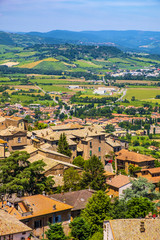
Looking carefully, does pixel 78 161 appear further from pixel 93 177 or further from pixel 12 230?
pixel 12 230

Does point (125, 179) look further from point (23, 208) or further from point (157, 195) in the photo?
point (23, 208)

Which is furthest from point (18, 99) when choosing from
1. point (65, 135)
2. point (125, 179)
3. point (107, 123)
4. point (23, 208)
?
point (23, 208)

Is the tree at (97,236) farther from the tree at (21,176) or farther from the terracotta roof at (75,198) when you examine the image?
the tree at (21,176)

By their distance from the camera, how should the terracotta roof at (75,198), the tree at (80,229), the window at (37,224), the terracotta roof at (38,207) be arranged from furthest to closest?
the terracotta roof at (75,198) < the window at (37,224) < the terracotta roof at (38,207) < the tree at (80,229)

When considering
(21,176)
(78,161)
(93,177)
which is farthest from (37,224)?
(78,161)

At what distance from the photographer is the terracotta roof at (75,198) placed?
1447 inches

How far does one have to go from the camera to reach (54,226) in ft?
99.9

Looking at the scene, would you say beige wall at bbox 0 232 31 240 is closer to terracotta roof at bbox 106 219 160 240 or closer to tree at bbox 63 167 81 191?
terracotta roof at bbox 106 219 160 240

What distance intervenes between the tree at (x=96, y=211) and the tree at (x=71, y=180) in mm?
6861

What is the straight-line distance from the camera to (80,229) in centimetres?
3156

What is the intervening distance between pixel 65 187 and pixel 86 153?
1822 centimetres

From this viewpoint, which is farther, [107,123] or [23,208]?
[107,123]

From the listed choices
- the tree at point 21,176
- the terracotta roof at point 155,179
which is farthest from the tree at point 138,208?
the terracotta roof at point 155,179

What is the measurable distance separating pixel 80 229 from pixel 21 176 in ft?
25.7
